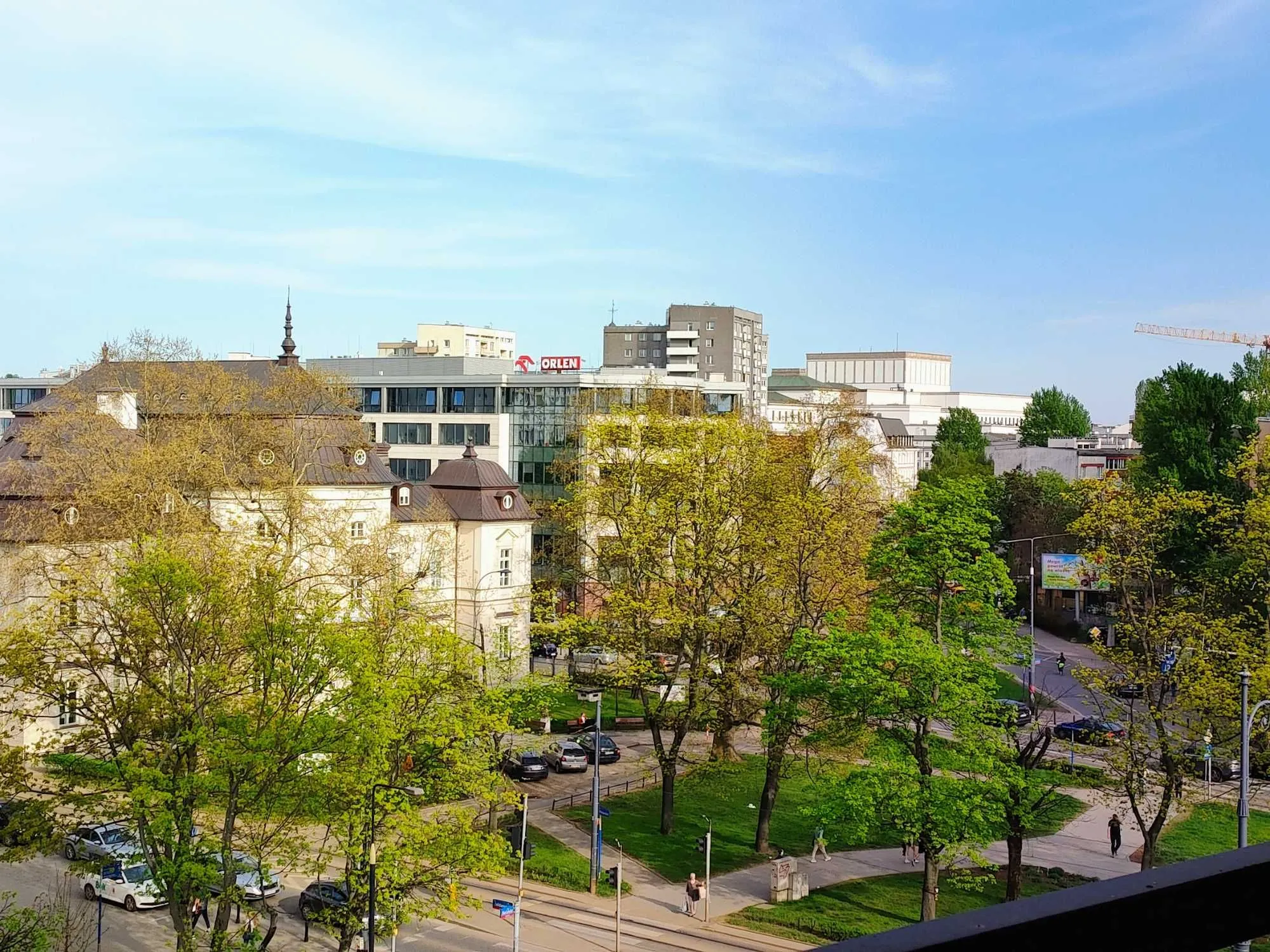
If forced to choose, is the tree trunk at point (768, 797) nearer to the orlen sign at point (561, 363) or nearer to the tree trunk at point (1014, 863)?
the tree trunk at point (1014, 863)

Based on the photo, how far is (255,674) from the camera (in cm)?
2464

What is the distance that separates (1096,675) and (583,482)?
64.1ft

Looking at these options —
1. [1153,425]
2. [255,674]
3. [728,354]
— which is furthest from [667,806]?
[728,354]

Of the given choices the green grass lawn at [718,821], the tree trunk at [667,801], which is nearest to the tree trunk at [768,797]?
the green grass lawn at [718,821]

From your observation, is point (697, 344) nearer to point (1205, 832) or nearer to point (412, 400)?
point (412, 400)

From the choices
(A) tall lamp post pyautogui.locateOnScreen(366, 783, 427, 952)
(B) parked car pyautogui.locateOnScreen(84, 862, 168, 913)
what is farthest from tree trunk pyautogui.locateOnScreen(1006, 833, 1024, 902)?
(B) parked car pyautogui.locateOnScreen(84, 862, 168, 913)

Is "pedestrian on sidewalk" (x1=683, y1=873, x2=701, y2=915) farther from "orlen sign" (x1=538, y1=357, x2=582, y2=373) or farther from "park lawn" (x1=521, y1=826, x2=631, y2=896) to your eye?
"orlen sign" (x1=538, y1=357, x2=582, y2=373)

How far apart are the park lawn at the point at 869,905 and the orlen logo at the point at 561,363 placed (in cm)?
5556

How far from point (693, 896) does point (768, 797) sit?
21.8 feet

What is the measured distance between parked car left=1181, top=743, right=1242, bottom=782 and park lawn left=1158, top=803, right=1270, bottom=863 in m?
1.33

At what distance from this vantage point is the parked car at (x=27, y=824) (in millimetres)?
22453

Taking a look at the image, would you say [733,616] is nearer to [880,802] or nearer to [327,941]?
[880,802]

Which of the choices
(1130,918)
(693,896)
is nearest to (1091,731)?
(693,896)

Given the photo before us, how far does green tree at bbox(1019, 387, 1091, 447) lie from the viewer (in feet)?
420
